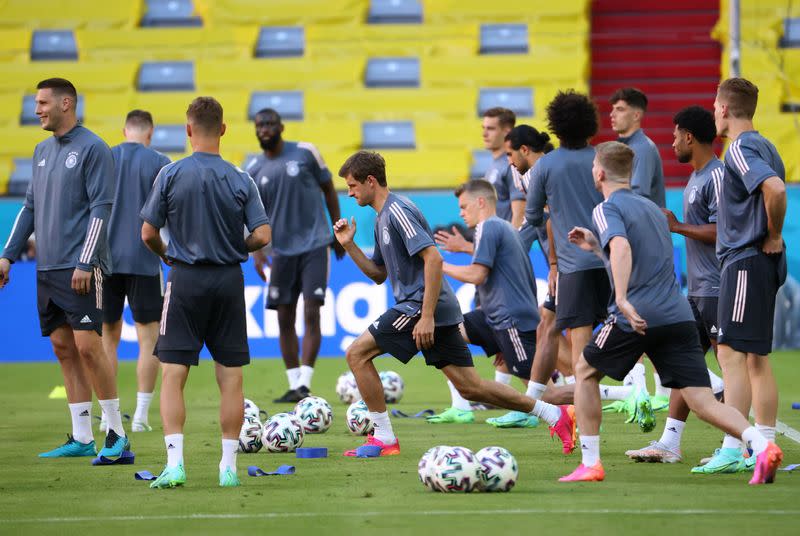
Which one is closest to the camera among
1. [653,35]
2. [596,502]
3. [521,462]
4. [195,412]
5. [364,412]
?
[596,502]

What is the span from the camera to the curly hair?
8.18m

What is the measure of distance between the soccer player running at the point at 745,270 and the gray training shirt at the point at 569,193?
154 centimetres

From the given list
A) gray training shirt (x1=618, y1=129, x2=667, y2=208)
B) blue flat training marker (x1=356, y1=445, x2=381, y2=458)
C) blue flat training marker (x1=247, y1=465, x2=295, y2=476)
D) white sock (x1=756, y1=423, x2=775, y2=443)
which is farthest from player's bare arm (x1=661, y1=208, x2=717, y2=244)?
blue flat training marker (x1=247, y1=465, x2=295, y2=476)

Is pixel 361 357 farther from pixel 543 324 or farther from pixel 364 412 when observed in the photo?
pixel 543 324

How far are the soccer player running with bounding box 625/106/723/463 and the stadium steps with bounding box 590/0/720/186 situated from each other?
38.3ft

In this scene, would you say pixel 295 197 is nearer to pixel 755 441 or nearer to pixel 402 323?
pixel 402 323

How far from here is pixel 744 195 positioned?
6676 millimetres

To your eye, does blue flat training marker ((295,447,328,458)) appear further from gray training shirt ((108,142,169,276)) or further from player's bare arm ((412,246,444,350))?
gray training shirt ((108,142,169,276))

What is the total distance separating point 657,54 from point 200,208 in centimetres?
1466

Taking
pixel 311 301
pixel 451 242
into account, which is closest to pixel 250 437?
pixel 451 242

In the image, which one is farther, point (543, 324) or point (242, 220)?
point (543, 324)

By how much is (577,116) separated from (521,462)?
2364 mm

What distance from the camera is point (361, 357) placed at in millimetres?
7680

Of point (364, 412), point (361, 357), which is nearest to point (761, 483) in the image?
point (361, 357)
